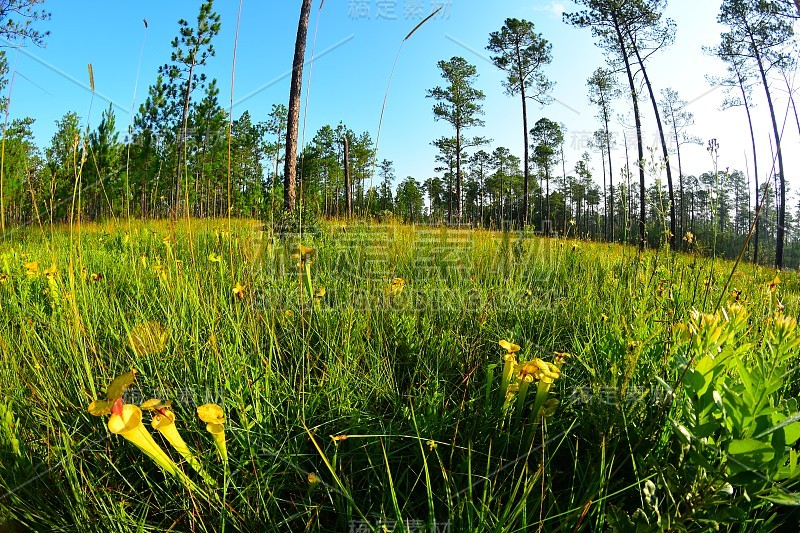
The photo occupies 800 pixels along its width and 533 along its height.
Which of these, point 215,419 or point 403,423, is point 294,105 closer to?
point 403,423

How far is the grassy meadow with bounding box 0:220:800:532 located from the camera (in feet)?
2.56

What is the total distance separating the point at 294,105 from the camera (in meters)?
6.91

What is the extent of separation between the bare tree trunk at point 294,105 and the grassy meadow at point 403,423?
4.96 meters

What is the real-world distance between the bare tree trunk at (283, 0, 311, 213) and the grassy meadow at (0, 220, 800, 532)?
4.96 meters

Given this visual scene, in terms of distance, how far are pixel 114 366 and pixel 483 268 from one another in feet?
8.46

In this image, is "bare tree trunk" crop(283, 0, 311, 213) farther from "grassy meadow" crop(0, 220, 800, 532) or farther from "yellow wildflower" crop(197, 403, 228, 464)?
"yellow wildflower" crop(197, 403, 228, 464)

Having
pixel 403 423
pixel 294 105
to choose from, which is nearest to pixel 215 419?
pixel 403 423

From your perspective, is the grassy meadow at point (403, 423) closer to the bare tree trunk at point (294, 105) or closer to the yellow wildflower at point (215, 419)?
the yellow wildflower at point (215, 419)

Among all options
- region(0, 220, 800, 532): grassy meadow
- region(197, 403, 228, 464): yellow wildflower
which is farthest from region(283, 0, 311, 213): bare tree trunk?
region(197, 403, 228, 464): yellow wildflower

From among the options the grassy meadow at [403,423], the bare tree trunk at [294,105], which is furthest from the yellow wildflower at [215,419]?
the bare tree trunk at [294,105]

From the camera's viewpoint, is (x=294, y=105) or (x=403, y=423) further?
(x=294, y=105)

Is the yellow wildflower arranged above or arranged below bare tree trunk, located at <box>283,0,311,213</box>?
below

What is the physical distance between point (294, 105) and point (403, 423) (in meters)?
6.85

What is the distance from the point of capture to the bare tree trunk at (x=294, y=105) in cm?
675
